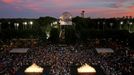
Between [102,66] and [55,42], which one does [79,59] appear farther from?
[55,42]

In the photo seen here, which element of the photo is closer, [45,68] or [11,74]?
[11,74]

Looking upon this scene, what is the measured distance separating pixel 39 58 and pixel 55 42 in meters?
31.1

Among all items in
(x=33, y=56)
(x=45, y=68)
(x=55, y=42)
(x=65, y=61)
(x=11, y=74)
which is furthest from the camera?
(x=55, y=42)

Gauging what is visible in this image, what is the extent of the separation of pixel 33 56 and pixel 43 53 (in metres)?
2.00

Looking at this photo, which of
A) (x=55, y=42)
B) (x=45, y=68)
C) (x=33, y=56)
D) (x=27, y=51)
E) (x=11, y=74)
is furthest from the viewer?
(x=55, y=42)

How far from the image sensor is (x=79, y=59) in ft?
174

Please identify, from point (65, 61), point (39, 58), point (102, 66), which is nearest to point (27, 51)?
point (39, 58)

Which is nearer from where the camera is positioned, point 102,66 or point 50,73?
point 50,73

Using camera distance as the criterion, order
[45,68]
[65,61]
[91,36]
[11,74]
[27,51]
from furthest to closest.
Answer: [91,36]
[27,51]
[65,61]
[45,68]
[11,74]

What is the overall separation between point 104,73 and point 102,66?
4.31 meters

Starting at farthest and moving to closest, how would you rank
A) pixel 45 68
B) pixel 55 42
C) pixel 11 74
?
pixel 55 42, pixel 45 68, pixel 11 74

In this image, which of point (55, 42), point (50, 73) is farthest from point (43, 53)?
point (55, 42)

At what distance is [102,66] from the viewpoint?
47.7 m

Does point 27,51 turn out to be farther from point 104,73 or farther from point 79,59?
point 104,73
